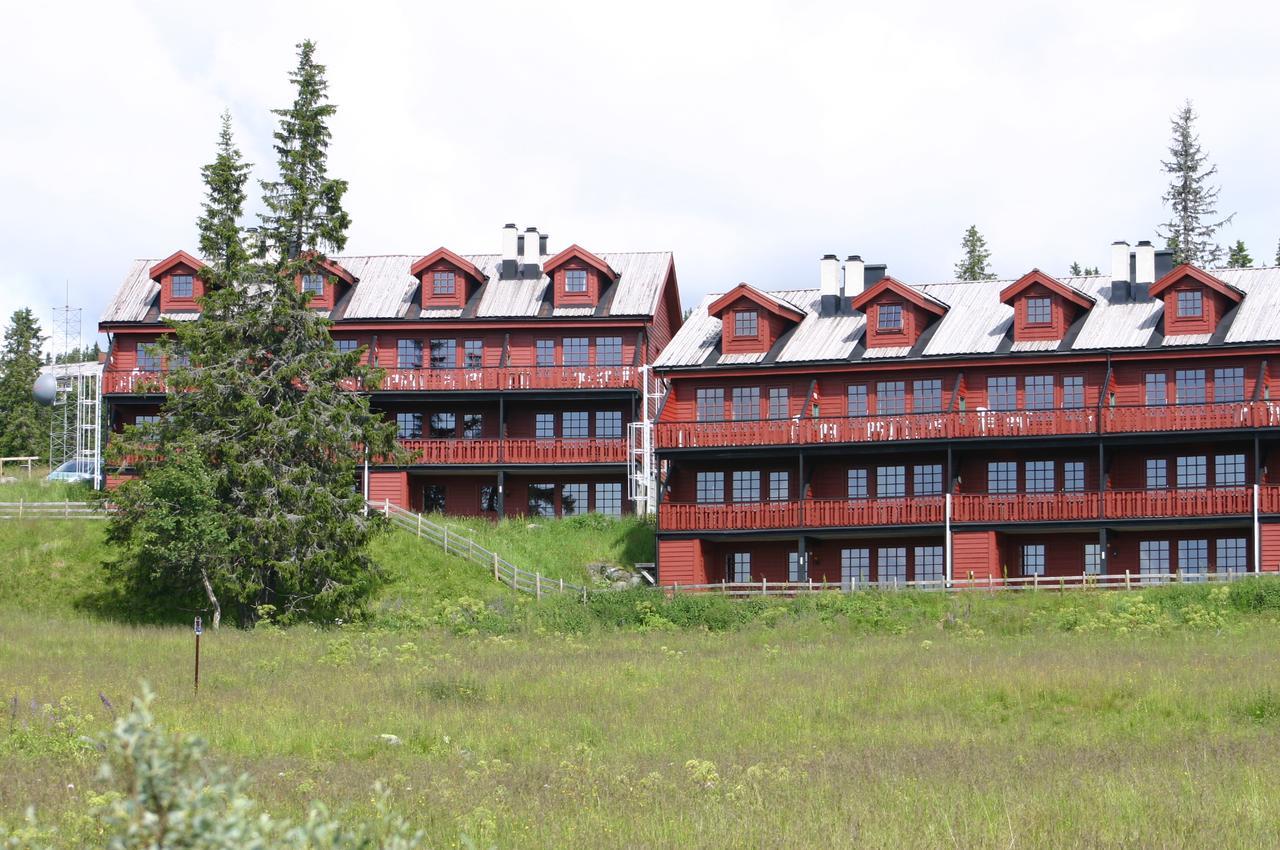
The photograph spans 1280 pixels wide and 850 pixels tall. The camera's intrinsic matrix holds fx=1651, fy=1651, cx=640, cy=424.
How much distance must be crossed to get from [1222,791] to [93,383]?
69739mm

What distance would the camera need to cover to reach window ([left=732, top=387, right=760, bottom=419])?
50969 mm

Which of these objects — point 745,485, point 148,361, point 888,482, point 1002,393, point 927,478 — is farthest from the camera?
point 148,361

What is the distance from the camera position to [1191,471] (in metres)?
47.9

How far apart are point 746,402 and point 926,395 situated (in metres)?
5.49

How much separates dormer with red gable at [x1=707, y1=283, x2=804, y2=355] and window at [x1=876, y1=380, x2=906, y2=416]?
3.74 meters

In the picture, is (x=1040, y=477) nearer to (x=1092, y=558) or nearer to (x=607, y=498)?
(x=1092, y=558)

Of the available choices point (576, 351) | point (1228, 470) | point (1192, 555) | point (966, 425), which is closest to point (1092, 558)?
point (1192, 555)

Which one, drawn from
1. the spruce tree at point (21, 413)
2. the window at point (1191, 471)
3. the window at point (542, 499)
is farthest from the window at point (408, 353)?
the spruce tree at point (21, 413)

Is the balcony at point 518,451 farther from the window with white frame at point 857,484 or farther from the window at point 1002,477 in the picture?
the window at point 1002,477

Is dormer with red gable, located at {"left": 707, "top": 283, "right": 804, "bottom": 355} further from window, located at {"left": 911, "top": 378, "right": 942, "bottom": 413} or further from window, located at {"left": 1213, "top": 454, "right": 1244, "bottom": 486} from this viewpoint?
window, located at {"left": 1213, "top": 454, "right": 1244, "bottom": 486}

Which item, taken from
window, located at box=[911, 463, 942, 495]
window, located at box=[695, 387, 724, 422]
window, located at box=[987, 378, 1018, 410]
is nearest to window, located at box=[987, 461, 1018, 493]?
window, located at box=[911, 463, 942, 495]

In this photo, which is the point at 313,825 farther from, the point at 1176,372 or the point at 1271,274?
the point at 1271,274

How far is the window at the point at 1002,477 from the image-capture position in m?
49.2

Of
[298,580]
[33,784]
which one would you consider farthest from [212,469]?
[33,784]
